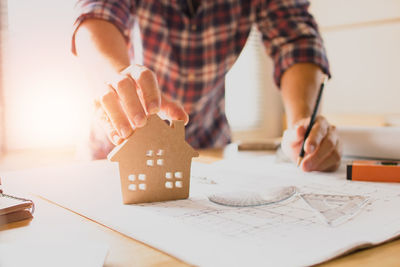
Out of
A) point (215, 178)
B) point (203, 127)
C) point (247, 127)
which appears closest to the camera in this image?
point (215, 178)

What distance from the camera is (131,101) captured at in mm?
543

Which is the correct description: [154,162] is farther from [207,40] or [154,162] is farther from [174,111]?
[207,40]

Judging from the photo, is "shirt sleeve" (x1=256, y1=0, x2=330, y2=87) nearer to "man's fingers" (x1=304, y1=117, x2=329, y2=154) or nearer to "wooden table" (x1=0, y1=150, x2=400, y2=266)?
"man's fingers" (x1=304, y1=117, x2=329, y2=154)

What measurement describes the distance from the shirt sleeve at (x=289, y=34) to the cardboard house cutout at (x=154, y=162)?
2.35 ft

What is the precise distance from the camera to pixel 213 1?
4.00 ft

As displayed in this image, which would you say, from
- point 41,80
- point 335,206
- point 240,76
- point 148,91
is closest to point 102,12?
point 148,91

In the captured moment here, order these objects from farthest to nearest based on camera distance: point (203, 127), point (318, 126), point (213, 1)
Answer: point (203, 127) → point (213, 1) → point (318, 126)

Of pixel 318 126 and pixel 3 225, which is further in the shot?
pixel 318 126

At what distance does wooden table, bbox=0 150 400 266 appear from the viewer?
33cm

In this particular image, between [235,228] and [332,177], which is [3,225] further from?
[332,177]

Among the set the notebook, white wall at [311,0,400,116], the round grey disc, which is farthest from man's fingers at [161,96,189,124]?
white wall at [311,0,400,116]

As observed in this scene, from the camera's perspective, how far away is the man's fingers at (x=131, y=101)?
1.71 ft

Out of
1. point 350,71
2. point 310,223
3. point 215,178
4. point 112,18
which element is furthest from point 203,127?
point 350,71

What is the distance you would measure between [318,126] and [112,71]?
0.43m
